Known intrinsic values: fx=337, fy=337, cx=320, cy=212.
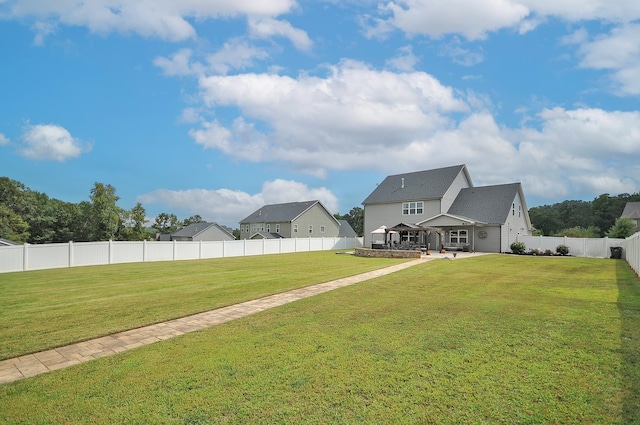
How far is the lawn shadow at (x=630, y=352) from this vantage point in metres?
3.23

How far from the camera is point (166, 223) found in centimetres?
6794

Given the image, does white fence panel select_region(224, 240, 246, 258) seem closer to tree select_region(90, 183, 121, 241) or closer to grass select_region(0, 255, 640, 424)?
grass select_region(0, 255, 640, 424)

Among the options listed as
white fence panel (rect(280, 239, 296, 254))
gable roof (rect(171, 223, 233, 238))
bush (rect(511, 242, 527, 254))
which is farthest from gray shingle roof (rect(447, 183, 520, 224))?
gable roof (rect(171, 223, 233, 238))

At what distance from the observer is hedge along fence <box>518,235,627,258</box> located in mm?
23391

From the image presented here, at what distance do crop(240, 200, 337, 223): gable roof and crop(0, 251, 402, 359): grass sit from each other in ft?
105

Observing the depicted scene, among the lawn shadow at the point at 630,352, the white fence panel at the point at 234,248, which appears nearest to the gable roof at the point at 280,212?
the white fence panel at the point at 234,248

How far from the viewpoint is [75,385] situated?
3.74 m

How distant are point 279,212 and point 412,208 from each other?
21223mm

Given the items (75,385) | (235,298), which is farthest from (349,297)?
(75,385)

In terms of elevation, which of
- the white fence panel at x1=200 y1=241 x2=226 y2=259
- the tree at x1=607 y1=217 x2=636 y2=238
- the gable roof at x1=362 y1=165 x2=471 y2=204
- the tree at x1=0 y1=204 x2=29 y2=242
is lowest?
the white fence panel at x1=200 y1=241 x2=226 y2=259

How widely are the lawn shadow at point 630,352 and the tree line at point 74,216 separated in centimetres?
4749

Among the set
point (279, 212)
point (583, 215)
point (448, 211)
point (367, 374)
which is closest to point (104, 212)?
point (279, 212)

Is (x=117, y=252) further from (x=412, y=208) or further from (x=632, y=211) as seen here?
(x=632, y=211)

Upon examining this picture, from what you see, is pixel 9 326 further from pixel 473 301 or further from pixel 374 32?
pixel 374 32
